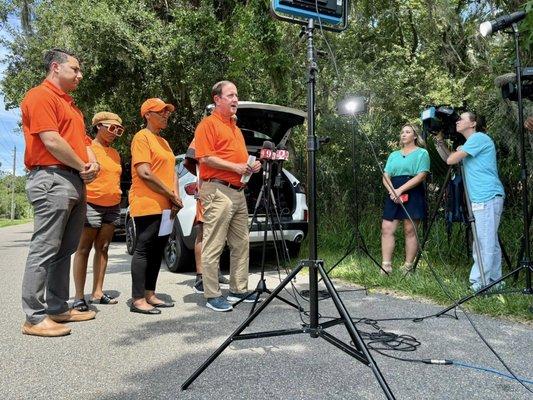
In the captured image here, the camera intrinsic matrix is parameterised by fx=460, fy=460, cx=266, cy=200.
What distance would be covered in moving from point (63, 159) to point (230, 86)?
1599 mm

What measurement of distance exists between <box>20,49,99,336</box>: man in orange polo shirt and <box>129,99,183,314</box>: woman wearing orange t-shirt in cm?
60

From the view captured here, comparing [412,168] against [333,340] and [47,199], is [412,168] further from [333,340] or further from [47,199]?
[47,199]

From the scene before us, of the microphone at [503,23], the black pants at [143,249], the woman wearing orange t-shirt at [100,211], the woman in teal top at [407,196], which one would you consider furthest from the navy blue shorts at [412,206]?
the woman wearing orange t-shirt at [100,211]

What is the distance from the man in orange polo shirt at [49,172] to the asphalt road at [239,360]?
1.09 ft

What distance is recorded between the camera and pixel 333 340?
2375mm

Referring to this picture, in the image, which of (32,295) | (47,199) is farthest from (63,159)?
(32,295)

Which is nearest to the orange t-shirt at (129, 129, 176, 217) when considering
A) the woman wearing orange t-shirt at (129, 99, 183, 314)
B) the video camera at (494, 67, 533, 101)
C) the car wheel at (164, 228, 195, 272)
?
the woman wearing orange t-shirt at (129, 99, 183, 314)

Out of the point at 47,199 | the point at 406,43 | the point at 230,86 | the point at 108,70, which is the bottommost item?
the point at 47,199

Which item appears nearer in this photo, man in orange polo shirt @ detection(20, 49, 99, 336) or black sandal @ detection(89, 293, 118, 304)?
man in orange polo shirt @ detection(20, 49, 99, 336)

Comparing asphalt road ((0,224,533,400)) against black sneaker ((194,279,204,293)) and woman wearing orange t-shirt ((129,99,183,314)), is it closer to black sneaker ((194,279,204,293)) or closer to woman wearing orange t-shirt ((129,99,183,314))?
woman wearing orange t-shirt ((129,99,183,314))

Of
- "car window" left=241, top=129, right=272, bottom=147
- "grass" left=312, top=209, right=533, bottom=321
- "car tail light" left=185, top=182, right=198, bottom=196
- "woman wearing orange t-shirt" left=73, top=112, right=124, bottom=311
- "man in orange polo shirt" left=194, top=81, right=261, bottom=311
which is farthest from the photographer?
"car window" left=241, top=129, right=272, bottom=147

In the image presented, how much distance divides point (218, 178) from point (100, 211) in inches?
46.5

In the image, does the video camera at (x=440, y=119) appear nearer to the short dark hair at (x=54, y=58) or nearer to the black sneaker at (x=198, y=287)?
the black sneaker at (x=198, y=287)

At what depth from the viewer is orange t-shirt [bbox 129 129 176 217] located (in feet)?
13.6
